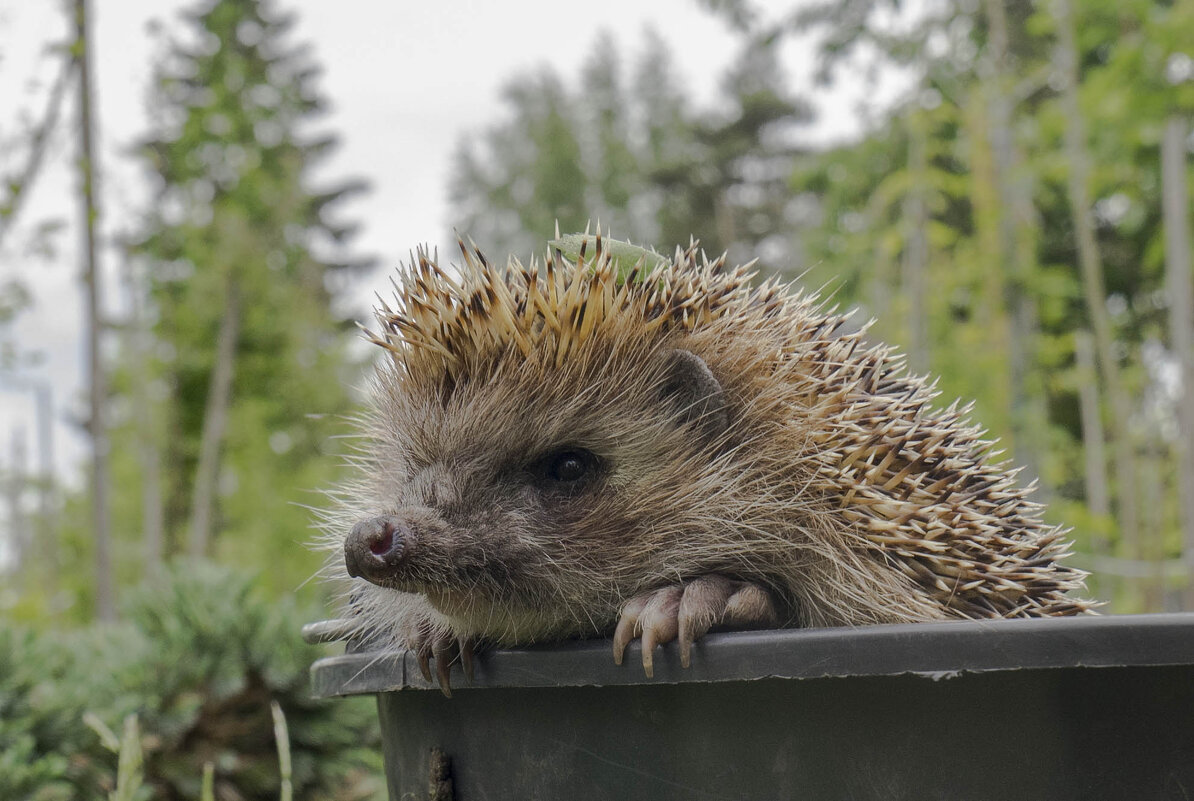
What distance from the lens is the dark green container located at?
57.4 inches

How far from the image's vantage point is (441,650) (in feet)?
6.67

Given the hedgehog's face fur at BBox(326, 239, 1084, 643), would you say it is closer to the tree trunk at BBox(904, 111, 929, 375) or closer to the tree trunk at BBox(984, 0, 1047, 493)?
the tree trunk at BBox(904, 111, 929, 375)

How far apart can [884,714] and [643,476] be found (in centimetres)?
80

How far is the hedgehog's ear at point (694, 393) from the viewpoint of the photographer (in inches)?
87.7

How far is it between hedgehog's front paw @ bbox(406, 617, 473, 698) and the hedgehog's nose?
0.63 ft

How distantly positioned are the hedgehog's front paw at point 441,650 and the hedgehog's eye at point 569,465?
37 centimetres

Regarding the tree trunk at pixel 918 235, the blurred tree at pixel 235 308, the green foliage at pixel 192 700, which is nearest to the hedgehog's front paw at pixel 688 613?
the green foliage at pixel 192 700

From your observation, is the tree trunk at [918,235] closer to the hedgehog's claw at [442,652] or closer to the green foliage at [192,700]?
the green foliage at [192,700]

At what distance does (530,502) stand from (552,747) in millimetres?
510

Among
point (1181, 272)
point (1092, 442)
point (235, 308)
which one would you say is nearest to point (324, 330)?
point (235, 308)

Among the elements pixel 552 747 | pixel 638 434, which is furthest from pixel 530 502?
pixel 552 747

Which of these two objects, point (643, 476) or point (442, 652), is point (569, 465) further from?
point (442, 652)

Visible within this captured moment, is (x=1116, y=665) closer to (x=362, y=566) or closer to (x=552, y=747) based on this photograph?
(x=552, y=747)

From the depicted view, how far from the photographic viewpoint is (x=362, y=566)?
1931 millimetres
